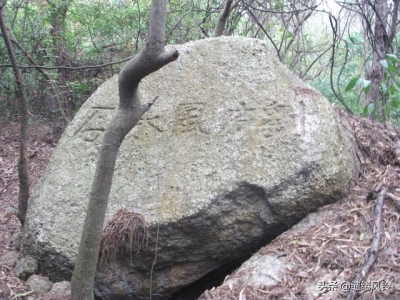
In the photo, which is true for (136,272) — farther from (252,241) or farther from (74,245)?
(252,241)

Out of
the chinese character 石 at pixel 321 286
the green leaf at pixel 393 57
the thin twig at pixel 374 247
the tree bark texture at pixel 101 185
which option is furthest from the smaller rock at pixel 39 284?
the green leaf at pixel 393 57

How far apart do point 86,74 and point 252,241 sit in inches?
193

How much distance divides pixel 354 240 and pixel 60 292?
83.2 inches

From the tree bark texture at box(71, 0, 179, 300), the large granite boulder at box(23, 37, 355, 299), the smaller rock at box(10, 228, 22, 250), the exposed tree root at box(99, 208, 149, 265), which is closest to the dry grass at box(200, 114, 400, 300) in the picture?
the large granite boulder at box(23, 37, 355, 299)

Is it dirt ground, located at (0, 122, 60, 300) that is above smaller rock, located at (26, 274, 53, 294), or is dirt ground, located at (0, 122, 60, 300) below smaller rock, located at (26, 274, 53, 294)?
above

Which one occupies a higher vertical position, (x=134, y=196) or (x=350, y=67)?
(x=350, y=67)

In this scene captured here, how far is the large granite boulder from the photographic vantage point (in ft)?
10.2

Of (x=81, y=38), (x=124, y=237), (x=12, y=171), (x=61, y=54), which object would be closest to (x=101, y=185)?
(x=124, y=237)

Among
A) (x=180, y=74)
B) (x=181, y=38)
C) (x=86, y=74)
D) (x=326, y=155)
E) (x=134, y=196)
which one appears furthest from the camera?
(x=181, y=38)

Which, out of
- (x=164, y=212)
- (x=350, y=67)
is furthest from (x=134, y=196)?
(x=350, y=67)

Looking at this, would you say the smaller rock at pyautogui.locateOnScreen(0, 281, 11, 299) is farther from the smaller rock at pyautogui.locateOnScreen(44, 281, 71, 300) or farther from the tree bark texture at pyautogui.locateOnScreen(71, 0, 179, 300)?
the tree bark texture at pyautogui.locateOnScreen(71, 0, 179, 300)

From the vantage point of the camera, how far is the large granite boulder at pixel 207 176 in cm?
310

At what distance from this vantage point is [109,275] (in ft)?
10.5

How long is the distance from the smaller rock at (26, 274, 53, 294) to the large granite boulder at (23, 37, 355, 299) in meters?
0.06
